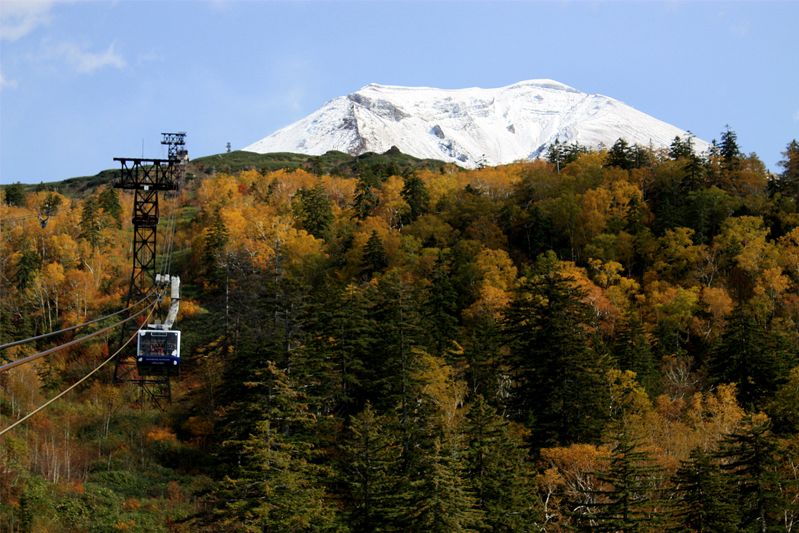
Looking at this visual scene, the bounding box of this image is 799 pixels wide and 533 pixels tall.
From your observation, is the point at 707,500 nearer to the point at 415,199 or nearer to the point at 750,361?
the point at 750,361

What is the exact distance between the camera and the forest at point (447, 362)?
32.0 m

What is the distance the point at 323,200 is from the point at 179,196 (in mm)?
42803

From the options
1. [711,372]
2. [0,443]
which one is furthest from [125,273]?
[711,372]

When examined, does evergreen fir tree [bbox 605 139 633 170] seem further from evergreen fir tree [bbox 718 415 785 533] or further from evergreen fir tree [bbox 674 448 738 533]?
evergreen fir tree [bbox 674 448 738 533]

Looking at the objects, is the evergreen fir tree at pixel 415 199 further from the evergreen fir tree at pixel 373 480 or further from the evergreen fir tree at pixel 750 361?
the evergreen fir tree at pixel 373 480

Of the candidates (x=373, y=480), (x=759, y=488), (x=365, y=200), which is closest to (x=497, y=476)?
(x=373, y=480)

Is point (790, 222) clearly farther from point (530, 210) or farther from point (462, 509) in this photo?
point (462, 509)

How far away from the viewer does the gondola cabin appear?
4622 cm

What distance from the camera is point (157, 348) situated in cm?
4641

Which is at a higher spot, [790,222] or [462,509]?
[790,222]

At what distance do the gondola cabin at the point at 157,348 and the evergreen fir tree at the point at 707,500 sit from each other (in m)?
27.2

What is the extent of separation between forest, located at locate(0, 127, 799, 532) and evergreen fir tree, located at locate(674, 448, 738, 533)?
0.33 feet

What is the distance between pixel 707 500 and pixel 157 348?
28.8 meters

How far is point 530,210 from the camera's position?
79.4m
